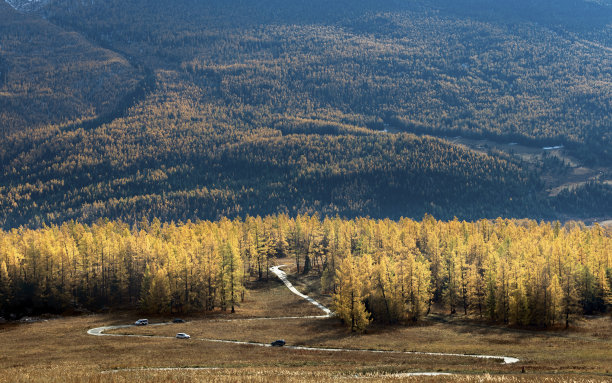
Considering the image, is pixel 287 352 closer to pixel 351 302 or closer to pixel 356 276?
pixel 351 302

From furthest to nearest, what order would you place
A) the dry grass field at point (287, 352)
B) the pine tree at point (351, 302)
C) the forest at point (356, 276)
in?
the forest at point (356, 276), the pine tree at point (351, 302), the dry grass field at point (287, 352)

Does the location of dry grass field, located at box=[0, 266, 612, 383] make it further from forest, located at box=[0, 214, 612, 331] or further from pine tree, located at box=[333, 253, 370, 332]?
forest, located at box=[0, 214, 612, 331]

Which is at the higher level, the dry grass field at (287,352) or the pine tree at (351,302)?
the pine tree at (351,302)

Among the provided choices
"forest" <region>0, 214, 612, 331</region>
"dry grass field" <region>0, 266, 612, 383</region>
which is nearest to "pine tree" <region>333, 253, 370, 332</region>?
"forest" <region>0, 214, 612, 331</region>

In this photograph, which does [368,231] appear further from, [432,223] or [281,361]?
[281,361]

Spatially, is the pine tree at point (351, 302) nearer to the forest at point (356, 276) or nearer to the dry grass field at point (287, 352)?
the forest at point (356, 276)

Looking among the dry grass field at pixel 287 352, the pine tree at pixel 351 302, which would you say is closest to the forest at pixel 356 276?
the pine tree at pixel 351 302

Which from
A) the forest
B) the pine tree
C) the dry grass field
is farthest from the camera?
the forest
